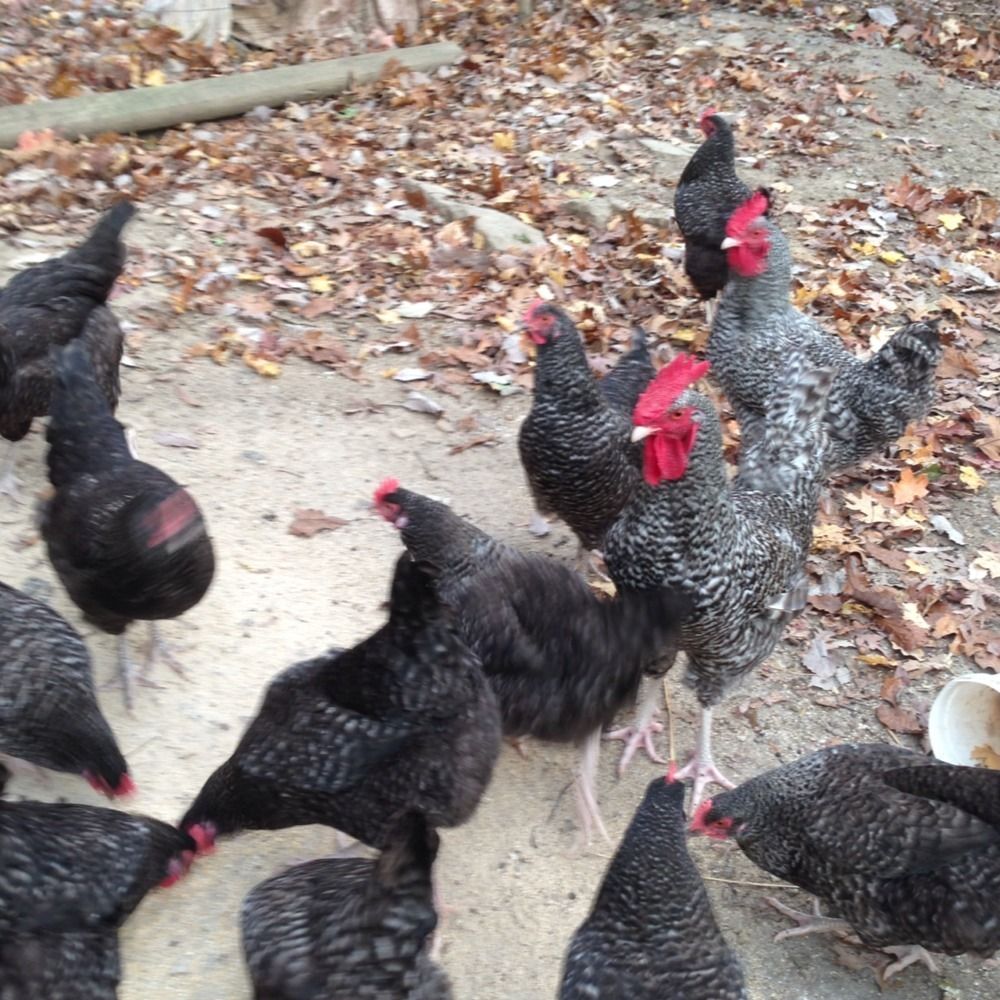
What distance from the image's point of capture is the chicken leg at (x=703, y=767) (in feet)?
12.8

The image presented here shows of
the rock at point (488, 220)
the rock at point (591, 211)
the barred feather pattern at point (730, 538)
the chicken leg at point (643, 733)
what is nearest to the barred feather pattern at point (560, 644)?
the barred feather pattern at point (730, 538)

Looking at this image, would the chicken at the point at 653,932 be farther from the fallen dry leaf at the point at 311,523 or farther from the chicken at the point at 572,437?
the fallen dry leaf at the point at 311,523

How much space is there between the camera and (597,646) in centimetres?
323

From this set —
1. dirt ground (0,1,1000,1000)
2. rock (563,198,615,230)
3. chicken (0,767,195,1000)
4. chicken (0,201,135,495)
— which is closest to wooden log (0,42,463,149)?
dirt ground (0,1,1000,1000)

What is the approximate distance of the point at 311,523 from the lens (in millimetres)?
4691

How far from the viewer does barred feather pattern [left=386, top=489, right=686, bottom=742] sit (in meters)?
3.24

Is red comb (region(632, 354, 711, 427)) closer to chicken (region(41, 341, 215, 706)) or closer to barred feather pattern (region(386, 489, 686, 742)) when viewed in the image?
barred feather pattern (region(386, 489, 686, 742))

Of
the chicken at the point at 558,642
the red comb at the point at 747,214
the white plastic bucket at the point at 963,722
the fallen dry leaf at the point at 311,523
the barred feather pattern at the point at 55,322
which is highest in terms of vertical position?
the red comb at the point at 747,214

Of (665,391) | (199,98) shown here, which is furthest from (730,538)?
(199,98)

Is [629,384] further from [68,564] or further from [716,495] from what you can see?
[68,564]

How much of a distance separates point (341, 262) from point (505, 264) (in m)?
1.11

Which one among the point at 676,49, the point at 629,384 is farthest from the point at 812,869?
the point at 676,49

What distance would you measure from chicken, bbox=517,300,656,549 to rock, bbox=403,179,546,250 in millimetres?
2738

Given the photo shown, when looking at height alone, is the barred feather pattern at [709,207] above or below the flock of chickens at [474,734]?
above
